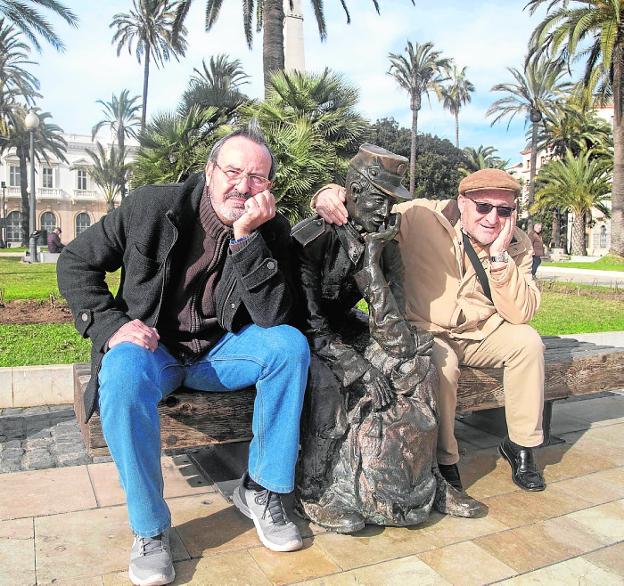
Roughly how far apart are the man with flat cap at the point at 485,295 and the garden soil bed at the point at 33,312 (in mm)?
5585

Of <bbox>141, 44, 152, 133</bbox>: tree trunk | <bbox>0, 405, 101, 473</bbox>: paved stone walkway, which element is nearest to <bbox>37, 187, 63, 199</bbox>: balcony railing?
<bbox>141, 44, 152, 133</bbox>: tree trunk

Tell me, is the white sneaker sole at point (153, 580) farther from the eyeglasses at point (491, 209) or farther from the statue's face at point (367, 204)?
the eyeglasses at point (491, 209)

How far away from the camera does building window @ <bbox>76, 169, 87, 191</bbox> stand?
58.5 meters

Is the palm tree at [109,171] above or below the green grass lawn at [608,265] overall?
above

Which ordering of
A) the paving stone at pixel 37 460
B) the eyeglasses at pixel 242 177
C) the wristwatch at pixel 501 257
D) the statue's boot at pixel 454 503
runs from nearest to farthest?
the eyeglasses at pixel 242 177
the statue's boot at pixel 454 503
the wristwatch at pixel 501 257
the paving stone at pixel 37 460

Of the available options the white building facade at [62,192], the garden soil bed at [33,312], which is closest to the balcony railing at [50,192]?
the white building facade at [62,192]

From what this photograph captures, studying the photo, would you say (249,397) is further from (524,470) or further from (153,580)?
(524,470)

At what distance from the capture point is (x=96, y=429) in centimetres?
267

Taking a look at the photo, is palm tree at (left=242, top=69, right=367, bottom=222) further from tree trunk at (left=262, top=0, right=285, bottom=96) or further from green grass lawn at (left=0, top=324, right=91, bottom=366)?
green grass lawn at (left=0, top=324, right=91, bottom=366)

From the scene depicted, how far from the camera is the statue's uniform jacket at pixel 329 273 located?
3004mm

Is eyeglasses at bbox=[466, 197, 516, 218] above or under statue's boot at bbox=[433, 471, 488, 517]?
above

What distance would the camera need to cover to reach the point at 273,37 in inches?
514

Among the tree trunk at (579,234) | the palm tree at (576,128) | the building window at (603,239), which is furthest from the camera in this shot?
the building window at (603,239)

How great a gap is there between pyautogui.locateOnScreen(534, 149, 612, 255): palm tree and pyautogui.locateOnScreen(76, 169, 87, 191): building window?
40.5m
